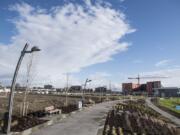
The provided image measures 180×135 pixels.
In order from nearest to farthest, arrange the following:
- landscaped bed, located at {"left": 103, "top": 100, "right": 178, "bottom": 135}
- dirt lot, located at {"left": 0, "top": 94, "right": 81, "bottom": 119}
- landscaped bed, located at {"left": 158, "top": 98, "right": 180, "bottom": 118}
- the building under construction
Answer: landscaped bed, located at {"left": 103, "top": 100, "right": 178, "bottom": 135} < dirt lot, located at {"left": 0, "top": 94, "right": 81, "bottom": 119} < landscaped bed, located at {"left": 158, "top": 98, "right": 180, "bottom": 118} < the building under construction

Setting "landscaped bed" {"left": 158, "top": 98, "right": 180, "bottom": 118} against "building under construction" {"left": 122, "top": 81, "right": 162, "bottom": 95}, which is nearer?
"landscaped bed" {"left": 158, "top": 98, "right": 180, "bottom": 118}

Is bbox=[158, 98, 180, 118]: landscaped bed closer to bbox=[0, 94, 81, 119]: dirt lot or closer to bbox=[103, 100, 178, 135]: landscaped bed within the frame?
bbox=[103, 100, 178, 135]: landscaped bed

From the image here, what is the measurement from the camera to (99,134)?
1623 cm

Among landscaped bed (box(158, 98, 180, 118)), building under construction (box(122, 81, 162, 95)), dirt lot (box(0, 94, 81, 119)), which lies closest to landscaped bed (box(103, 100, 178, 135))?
dirt lot (box(0, 94, 81, 119))

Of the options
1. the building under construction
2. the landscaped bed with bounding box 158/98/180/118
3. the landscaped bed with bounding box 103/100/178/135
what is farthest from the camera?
the building under construction

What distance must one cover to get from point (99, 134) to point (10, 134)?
18.8 feet

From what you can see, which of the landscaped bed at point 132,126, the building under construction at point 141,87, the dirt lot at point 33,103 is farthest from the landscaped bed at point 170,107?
the building under construction at point 141,87

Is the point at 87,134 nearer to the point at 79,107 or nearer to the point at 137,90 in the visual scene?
the point at 79,107

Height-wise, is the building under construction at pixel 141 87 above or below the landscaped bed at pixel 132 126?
above

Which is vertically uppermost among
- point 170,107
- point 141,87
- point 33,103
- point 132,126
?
point 141,87

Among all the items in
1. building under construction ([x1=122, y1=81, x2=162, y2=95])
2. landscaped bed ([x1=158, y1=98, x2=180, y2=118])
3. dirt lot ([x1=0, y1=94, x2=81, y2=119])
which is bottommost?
landscaped bed ([x1=158, y1=98, x2=180, y2=118])

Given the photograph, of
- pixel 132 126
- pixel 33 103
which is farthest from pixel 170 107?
pixel 132 126

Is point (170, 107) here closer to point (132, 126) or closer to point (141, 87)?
point (132, 126)

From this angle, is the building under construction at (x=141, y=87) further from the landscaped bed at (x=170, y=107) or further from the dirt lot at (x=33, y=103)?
the dirt lot at (x=33, y=103)
